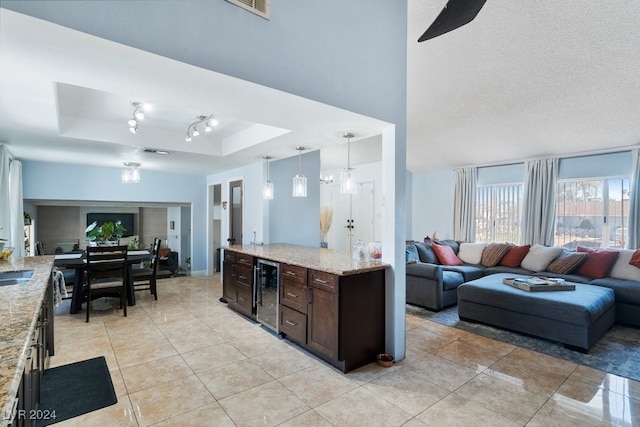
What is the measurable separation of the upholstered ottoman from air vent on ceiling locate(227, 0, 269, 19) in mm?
Result: 3533

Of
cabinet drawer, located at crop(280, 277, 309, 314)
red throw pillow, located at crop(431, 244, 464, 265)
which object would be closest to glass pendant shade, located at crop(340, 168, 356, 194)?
cabinet drawer, located at crop(280, 277, 309, 314)

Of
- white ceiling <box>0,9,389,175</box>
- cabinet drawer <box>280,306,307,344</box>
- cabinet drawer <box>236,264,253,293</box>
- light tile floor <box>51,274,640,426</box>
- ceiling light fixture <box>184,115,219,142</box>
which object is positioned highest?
ceiling light fixture <box>184,115,219,142</box>

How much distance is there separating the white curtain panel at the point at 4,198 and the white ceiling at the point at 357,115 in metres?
0.25

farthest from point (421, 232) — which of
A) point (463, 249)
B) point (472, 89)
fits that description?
point (472, 89)

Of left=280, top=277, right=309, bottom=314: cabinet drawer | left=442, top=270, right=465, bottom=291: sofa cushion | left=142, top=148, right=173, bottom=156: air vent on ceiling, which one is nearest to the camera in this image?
left=280, top=277, right=309, bottom=314: cabinet drawer

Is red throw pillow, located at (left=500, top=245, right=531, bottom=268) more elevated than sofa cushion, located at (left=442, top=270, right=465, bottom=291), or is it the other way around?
red throw pillow, located at (left=500, top=245, right=531, bottom=268)

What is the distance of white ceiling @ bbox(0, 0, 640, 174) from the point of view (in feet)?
5.96

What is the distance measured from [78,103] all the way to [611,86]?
575cm

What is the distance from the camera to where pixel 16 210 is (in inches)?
160

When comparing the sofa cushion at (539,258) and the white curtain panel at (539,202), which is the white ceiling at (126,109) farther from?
the white curtain panel at (539,202)

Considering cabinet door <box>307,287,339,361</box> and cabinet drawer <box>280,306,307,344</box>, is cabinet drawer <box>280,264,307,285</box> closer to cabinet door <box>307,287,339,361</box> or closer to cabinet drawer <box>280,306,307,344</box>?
cabinet door <box>307,287,339,361</box>

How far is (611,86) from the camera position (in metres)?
3.62

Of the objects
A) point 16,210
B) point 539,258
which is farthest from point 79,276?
point 539,258

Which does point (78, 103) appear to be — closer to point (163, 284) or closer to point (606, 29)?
point (163, 284)
